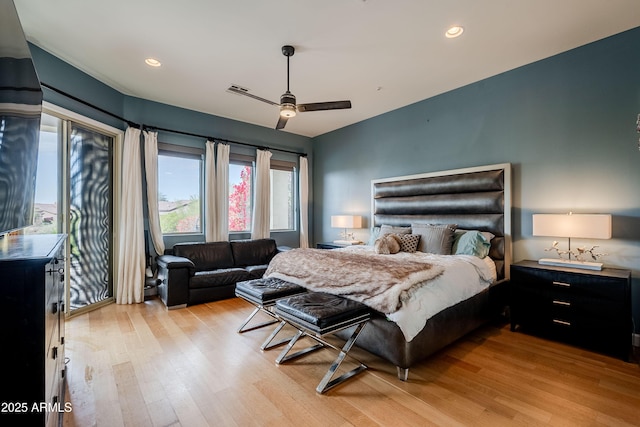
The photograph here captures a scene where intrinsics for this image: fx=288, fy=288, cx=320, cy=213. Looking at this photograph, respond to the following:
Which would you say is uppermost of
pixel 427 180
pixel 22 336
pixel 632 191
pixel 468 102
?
pixel 468 102

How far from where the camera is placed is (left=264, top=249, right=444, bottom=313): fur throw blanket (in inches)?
92.8

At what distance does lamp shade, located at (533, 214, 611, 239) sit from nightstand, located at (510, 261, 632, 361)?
1.16ft

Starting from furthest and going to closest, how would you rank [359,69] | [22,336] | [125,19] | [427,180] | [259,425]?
[427,180] < [359,69] < [125,19] < [259,425] < [22,336]

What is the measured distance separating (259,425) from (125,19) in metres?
3.52

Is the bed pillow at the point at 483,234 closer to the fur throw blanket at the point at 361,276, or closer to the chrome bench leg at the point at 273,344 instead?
the fur throw blanket at the point at 361,276

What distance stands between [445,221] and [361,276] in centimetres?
208

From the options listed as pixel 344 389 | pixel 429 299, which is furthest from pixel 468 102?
pixel 344 389

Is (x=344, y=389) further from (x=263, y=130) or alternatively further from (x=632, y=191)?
(x=263, y=130)

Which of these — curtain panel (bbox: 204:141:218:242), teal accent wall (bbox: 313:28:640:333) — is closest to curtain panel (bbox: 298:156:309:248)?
curtain panel (bbox: 204:141:218:242)

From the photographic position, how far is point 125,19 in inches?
105

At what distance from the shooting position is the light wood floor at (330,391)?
1851 mm

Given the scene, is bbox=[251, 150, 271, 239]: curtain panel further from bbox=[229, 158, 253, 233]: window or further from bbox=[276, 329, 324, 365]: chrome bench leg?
bbox=[276, 329, 324, 365]: chrome bench leg

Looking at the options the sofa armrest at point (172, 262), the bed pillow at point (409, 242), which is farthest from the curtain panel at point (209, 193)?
the bed pillow at point (409, 242)

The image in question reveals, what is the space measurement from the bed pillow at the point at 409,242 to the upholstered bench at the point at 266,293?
59.4 inches
